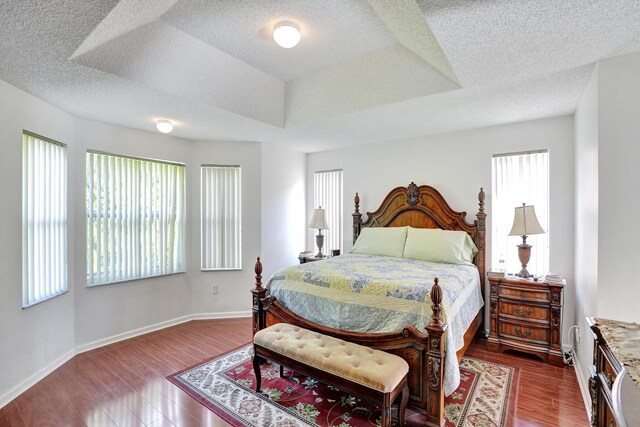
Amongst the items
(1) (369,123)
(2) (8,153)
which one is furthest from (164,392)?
(1) (369,123)

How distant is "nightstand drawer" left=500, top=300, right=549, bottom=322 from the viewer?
2.98m

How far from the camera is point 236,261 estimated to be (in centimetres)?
446

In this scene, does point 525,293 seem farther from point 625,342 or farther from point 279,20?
point 279,20

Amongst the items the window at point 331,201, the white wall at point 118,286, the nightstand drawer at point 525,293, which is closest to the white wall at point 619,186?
the nightstand drawer at point 525,293

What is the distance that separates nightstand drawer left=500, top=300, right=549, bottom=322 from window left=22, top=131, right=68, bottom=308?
14.9 ft

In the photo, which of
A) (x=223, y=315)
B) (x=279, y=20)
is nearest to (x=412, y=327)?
(x=279, y=20)

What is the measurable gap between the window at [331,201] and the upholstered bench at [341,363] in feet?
8.54

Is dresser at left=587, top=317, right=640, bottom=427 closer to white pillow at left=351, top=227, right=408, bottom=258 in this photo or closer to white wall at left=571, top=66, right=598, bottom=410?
white wall at left=571, top=66, right=598, bottom=410

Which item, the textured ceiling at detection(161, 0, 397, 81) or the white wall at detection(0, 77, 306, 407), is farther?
the white wall at detection(0, 77, 306, 407)

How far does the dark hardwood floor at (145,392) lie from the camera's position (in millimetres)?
2162

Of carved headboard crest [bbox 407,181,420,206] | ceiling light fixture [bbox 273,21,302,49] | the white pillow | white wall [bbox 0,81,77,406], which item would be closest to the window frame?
the white pillow

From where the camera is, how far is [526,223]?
3.13m

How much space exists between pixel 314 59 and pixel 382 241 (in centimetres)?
232

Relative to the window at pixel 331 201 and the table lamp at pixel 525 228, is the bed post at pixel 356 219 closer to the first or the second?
the window at pixel 331 201
